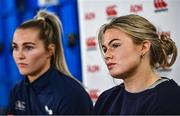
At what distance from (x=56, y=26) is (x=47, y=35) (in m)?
0.07

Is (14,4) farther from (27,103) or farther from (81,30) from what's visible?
(27,103)

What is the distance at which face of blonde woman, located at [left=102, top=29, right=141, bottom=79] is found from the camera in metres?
1.25

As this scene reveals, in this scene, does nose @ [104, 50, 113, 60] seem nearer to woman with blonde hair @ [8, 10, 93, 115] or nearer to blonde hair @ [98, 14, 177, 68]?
blonde hair @ [98, 14, 177, 68]

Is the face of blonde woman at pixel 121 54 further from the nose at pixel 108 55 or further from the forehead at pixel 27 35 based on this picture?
the forehead at pixel 27 35

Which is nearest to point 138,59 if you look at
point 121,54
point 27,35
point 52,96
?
point 121,54

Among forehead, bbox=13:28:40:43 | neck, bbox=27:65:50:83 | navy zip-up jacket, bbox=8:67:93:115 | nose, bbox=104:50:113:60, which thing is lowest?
navy zip-up jacket, bbox=8:67:93:115

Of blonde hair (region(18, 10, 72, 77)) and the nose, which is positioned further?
blonde hair (region(18, 10, 72, 77))

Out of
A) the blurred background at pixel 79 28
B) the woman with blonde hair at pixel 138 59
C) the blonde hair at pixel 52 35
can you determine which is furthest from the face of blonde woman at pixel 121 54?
the blonde hair at pixel 52 35

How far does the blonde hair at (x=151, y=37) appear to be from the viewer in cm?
124

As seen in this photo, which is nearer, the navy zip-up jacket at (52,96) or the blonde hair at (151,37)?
the blonde hair at (151,37)

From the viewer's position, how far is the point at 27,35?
1.68m

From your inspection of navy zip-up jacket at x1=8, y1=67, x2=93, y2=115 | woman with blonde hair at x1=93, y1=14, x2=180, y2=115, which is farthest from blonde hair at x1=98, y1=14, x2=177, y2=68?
navy zip-up jacket at x1=8, y1=67, x2=93, y2=115

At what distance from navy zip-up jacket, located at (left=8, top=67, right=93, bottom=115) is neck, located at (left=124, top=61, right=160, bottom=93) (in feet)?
1.21

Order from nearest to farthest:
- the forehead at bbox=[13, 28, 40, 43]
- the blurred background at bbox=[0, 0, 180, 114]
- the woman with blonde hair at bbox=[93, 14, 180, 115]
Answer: the woman with blonde hair at bbox=[93, 14, 180, 115], the forehead at bbox=[13, 28, 40, 43], the blurred background at bbox=[0, 0, 180, 114]
